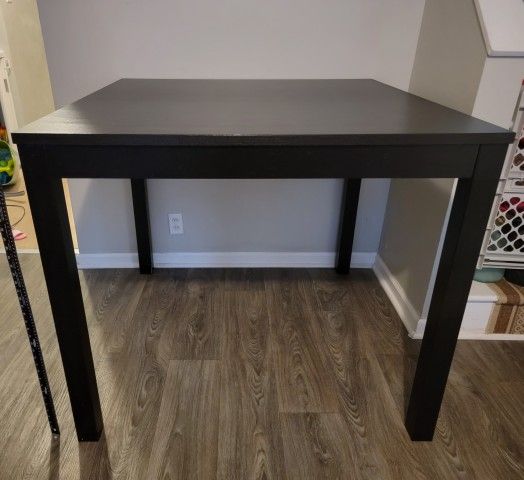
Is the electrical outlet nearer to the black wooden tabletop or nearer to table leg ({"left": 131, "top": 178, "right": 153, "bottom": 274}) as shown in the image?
table leg ({"left": 131, "top": 178, "right": 153, "bottom": 274})

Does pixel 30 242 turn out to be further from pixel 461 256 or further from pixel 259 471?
pixel 461 256

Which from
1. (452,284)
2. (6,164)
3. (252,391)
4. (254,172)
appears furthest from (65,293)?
(6,164)

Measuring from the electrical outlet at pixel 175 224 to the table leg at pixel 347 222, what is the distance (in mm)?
736

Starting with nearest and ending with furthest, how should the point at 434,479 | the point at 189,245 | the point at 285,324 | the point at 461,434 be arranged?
the point at 434,479, the point at 461,434, the point at 285,324, the point at 189,245

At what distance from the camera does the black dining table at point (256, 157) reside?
0.81 meters

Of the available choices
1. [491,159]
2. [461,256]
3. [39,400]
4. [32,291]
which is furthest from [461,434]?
[32,291]

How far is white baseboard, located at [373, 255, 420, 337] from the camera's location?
5.23ft

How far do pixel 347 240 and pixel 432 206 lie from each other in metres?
0.50

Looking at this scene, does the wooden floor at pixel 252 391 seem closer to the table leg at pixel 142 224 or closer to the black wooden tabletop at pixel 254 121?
the table leg at pixel 142 224

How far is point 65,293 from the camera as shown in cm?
94

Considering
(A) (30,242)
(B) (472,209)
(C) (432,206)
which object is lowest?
(A) (30,242)

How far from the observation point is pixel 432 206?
1478mm

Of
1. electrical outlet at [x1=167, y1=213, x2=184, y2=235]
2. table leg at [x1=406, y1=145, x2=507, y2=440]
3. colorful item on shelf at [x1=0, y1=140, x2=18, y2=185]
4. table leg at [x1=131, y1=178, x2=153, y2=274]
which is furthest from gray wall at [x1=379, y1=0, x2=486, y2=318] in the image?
colorful item on shelf at [x1=0, y1=140, x2=18, y2=185]

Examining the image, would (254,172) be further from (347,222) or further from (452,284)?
(347,222)
